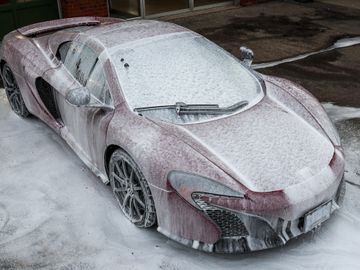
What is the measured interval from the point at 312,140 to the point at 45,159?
8.68 feet

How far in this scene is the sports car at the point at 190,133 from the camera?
314 centimetres

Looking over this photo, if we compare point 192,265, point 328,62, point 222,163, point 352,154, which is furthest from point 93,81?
point 328,62

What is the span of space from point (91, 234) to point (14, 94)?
8.46ft

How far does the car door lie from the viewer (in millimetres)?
3930

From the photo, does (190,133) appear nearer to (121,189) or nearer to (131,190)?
(131,190)

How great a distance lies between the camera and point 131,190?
12.0 ft

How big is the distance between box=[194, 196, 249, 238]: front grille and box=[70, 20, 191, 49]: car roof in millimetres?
1808

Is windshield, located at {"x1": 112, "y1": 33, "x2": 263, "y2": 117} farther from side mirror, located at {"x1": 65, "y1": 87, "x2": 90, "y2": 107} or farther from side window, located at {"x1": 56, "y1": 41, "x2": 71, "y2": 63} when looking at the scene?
side window, located at {"x1": 56, "y1": 41, "x2": 71, "y2": 63}

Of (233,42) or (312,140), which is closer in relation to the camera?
(312,140)

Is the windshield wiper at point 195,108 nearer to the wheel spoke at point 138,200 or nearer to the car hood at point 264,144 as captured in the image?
the car hood at point 264,144

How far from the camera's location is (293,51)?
307 inches

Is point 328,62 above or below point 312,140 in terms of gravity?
below

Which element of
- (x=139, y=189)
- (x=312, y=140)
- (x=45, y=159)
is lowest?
(x=45, y=159)

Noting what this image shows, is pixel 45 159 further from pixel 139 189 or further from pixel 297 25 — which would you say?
pixel 297 25
